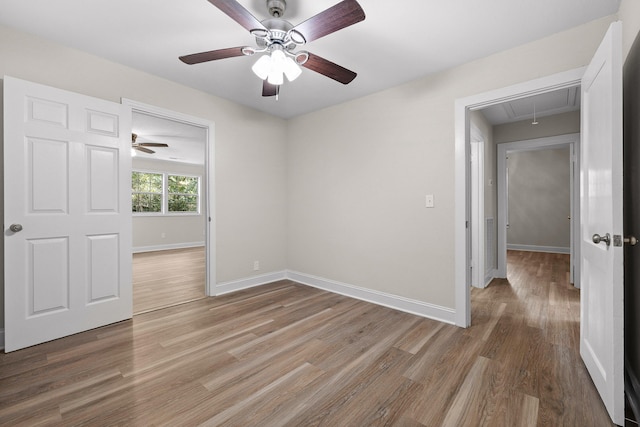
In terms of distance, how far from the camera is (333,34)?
2.21m

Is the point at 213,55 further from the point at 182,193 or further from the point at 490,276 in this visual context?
the point at 182,193

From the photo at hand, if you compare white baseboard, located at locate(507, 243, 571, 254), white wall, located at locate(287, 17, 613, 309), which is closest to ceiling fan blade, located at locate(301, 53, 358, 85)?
white wall, located at locate(287, 17, 613, 309)

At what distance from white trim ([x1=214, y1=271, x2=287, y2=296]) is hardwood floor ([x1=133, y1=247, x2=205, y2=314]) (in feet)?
0.78

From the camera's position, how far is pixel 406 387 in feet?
5.70

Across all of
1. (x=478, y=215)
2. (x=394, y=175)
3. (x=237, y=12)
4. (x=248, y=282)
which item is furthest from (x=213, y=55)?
(x=478, y=215)

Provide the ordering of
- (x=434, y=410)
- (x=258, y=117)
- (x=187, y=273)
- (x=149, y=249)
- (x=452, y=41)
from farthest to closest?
(x=149, y=249), (x=187, y=273), (x=258, y=117), (x=452, y=41), (x=434, y=410)

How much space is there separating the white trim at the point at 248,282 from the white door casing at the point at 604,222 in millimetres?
3343

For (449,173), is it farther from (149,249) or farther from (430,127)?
(149,249)

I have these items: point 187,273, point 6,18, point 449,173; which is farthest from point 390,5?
point 187,273

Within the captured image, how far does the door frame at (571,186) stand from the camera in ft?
12.8

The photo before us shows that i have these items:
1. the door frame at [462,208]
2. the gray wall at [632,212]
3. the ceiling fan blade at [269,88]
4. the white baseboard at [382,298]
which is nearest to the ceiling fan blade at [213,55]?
the ceiling fan blade at [269,88]

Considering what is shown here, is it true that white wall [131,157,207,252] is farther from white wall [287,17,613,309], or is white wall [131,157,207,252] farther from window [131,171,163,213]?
white wall [287,17,613,309]

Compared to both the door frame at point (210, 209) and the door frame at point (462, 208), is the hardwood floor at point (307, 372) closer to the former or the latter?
the door frame at point (462, 208)

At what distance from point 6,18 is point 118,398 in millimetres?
→ 2775
